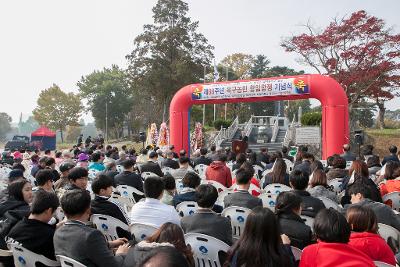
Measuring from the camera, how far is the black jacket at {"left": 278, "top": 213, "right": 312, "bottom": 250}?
3.60 m

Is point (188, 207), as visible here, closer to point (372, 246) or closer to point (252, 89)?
point (372, 246)

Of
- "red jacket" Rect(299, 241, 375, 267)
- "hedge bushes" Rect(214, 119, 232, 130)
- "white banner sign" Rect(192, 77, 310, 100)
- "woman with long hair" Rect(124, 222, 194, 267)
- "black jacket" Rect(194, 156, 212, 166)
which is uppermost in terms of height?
"white banner sign" Rect(192, 77, 310, 100)

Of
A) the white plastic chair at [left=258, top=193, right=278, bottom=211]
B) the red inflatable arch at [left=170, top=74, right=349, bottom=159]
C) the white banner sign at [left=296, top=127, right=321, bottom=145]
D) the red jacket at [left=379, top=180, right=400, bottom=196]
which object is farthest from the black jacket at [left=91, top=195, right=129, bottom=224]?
the white banner sign at [left=296, top=127, right=321, bottom=145]

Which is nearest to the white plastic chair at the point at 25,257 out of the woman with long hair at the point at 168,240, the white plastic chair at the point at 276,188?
the woman with long hair at the point at 168,240

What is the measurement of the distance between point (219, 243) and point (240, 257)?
0.70 metres

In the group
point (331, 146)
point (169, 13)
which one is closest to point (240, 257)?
point (331, 146)

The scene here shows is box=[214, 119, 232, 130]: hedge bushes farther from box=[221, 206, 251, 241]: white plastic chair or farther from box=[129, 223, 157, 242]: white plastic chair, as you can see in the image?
box=[129, 223, 157, 242]: white plastic chair

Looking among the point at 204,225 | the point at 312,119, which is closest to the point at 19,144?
the point at 312,119

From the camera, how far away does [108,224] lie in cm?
446

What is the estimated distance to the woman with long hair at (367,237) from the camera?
125 inches

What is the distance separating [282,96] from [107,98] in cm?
3948

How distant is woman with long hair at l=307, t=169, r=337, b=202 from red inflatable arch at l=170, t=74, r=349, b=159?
30.1 feet

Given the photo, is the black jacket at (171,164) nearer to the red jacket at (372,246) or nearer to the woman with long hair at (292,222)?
the woman with long hair at (292,222)

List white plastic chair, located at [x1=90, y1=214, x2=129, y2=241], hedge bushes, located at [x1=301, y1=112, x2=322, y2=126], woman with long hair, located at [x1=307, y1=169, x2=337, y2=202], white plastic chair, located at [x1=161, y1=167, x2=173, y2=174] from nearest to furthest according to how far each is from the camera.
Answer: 1. white plastic chair, located at [x1=90, y1=214, x2=129, y2=241]
2. woman with long hair, located at [x1=307, y1=169, x2=337, y2=202]
3. white plastic chair, located at [x1=161, y1=167, x2=173, y2=174]
4. hedge bushes, located at [x1=301, y1=112, x2=322, y2=126]
